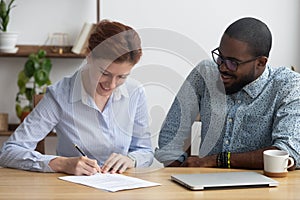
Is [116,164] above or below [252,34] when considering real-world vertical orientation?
below

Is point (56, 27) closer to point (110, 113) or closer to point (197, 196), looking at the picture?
point (110, 113)

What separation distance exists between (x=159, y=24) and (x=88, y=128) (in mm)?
1632

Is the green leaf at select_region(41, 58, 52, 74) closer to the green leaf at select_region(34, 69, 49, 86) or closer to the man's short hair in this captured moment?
the green leaf at select_region(34, 69, 49, 86)

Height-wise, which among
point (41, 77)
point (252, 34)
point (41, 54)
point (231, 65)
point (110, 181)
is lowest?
point (110, 181)

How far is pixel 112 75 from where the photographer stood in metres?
2.33

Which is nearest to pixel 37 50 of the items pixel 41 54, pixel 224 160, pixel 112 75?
pixel 41 54

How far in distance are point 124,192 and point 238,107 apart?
750 millimetres

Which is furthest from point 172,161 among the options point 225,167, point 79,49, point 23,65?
point 23,65

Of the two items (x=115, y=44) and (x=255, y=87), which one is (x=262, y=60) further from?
Answer: (x=115, y=44)

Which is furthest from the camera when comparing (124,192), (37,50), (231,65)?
(37,50)

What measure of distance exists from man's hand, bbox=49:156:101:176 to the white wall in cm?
170

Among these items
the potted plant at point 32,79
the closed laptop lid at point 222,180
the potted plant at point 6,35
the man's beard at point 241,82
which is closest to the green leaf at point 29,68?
the potted plant at point 32,79

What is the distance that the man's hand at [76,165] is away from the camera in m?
2.15

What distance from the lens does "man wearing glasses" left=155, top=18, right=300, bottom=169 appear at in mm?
2359
